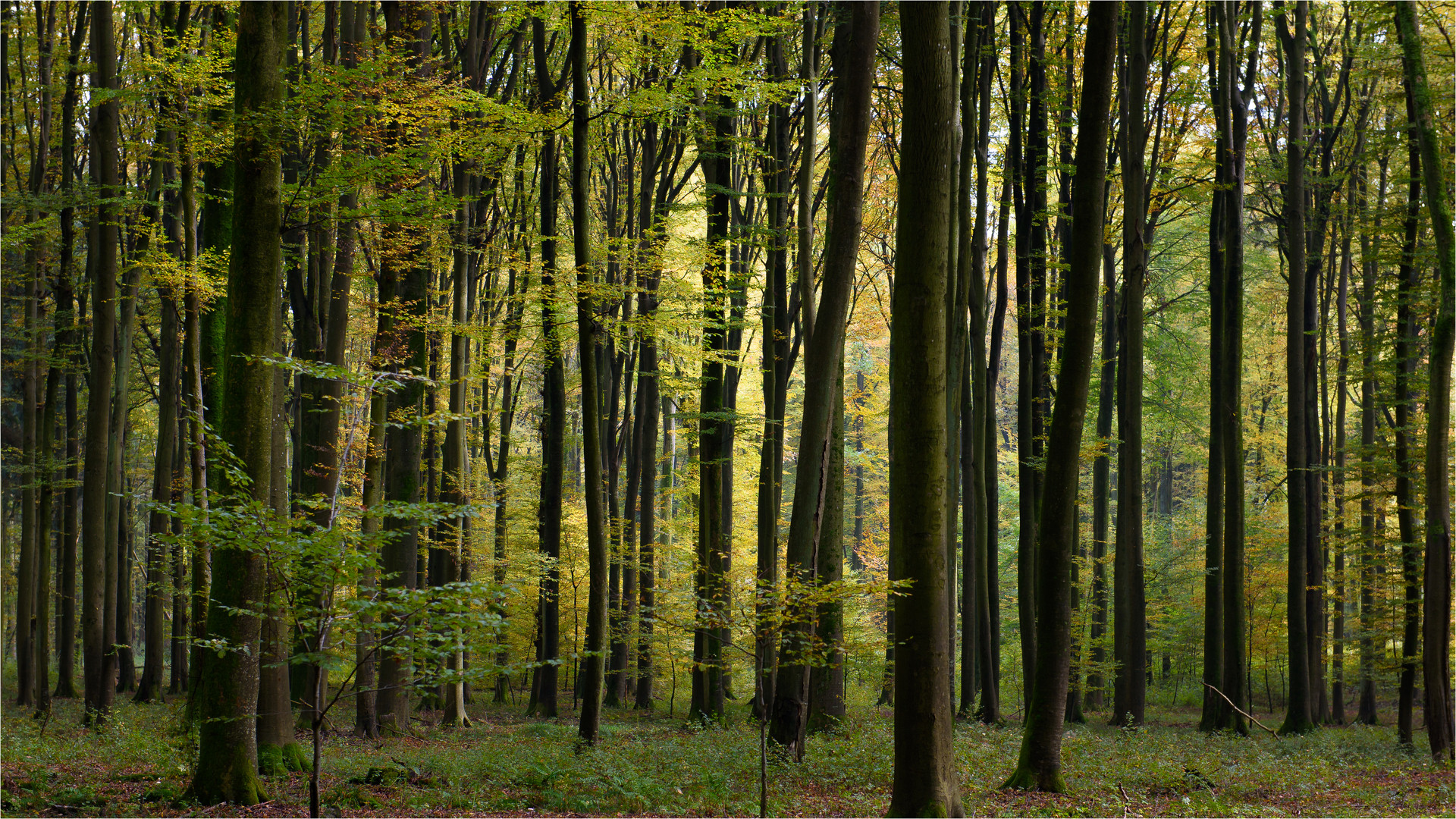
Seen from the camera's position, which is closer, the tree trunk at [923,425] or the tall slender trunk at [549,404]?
the tree trunk at [923,425]

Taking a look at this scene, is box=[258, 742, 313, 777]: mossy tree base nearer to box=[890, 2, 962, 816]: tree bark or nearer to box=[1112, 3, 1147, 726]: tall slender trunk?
box=[890, 2, 962, 816]: tree bark

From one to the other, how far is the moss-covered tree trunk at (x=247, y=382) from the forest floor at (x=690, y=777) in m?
0.41

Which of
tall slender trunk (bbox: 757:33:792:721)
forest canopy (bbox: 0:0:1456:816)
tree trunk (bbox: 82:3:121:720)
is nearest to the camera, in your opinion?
forest canopy (bbox: 0:0:1456:816)

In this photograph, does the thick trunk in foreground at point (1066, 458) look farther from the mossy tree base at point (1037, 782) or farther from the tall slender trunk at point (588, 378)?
the tall slender trunk at point (588, 378)

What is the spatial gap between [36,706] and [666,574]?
14.3 meters

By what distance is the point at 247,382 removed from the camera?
21.1 feet

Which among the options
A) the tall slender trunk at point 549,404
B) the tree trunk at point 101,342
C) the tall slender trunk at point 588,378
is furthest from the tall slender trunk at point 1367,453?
the tree trunk at point 101,342

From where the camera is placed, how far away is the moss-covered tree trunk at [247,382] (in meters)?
6.20

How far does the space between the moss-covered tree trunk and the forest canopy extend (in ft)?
0.12

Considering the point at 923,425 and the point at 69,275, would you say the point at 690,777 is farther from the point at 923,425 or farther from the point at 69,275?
the point at 69,275

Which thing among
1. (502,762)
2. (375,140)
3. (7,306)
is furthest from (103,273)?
(7,306)

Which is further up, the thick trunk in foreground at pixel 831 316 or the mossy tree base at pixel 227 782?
the thick trunk in foreground at pixel 831 316

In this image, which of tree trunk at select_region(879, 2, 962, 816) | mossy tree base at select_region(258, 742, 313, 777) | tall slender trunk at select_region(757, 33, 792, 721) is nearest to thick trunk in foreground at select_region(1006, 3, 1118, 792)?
tree trunk at select_region(879, 2, 962, 816)

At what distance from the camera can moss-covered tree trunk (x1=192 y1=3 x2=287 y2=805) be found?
6.20m
